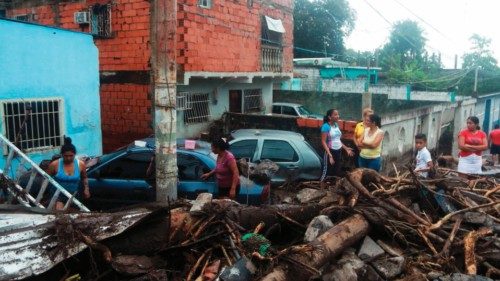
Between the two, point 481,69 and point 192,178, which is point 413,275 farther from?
point 481,69

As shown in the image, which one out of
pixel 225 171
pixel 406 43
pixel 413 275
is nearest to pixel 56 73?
pixel 225 171

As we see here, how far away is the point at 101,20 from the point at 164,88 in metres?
8.64

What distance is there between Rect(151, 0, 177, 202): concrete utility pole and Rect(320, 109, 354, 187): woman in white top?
12.7ft

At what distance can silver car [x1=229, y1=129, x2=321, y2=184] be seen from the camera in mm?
7953

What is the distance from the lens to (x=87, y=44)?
948 cm

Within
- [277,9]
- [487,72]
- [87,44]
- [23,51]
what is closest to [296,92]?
[277,9]

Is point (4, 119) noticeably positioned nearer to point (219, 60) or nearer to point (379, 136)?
point (219, 60)

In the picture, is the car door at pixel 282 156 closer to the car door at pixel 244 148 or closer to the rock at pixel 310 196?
the car door at pixel 244 148

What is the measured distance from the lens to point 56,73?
887 cm

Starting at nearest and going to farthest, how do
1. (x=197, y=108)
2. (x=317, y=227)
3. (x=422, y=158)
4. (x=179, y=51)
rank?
(x=317, y=227) → (x=422, y=158) → (x=179, y=51) → (x=197, y=108)

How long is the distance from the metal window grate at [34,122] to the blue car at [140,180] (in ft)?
7.81

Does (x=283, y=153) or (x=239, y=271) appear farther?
(x=283, y=153)

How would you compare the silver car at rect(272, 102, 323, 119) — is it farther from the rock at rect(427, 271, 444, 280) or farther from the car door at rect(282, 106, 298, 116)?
the rock at rect(427, 271, 444, 280)

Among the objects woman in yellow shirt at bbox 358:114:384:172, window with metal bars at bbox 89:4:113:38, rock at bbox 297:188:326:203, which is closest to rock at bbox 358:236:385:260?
rock at bbox 297:188:326:203
